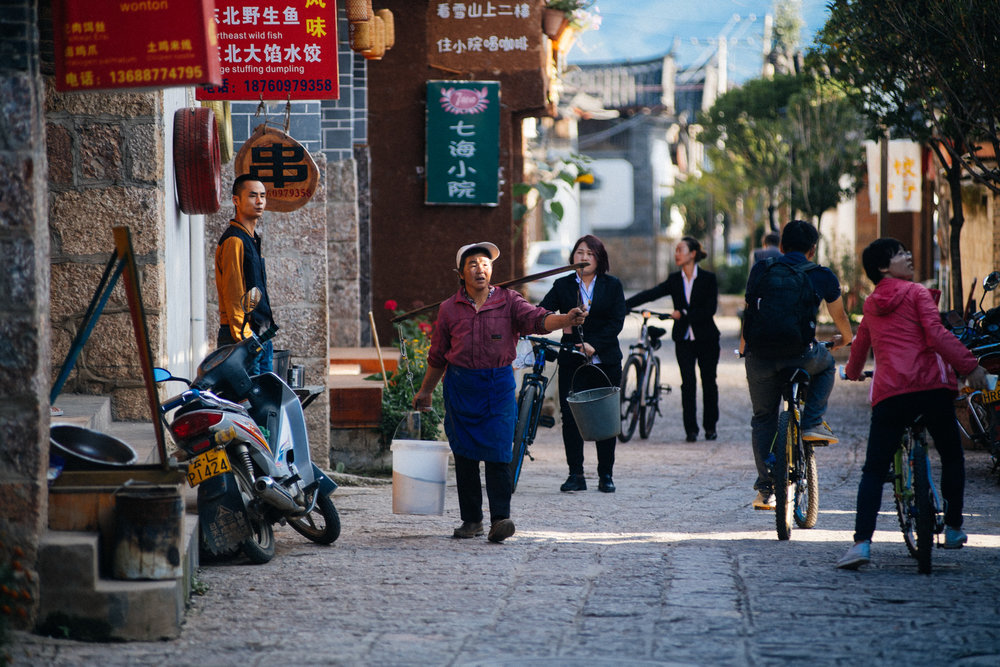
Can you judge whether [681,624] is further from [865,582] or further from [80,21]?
[80,21]

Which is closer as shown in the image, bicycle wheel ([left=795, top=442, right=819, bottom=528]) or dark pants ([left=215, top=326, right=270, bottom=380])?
dark pants ([left=215, top=326, right=270, bottom=380])

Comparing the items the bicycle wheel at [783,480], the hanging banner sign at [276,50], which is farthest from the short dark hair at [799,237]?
the hanging banner sign at [276,50]

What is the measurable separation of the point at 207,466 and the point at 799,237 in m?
3.92

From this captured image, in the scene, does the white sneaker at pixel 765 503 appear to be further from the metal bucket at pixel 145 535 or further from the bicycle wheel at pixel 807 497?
the metal bucket at pixel 145 535

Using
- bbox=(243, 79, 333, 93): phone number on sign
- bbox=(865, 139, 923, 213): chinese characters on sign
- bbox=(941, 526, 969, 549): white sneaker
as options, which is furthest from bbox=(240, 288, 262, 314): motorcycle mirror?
bbox=(865, 139, 923, 213): chinese characters on sign

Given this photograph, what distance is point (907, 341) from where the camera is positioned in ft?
21.0

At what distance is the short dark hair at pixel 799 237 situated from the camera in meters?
7.88

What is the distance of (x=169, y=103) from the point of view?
25.6 ft

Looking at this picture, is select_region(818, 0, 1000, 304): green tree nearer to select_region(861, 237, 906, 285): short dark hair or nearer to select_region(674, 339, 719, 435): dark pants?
select_region(674, 339, 719, 435): dark pants

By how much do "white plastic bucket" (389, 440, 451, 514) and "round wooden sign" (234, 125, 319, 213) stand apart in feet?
7.36

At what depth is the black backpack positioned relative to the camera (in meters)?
7.63

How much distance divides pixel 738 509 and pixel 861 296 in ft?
56.5

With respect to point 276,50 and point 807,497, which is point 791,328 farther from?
point 276,50

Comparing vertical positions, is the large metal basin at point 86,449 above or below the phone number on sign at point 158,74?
below
